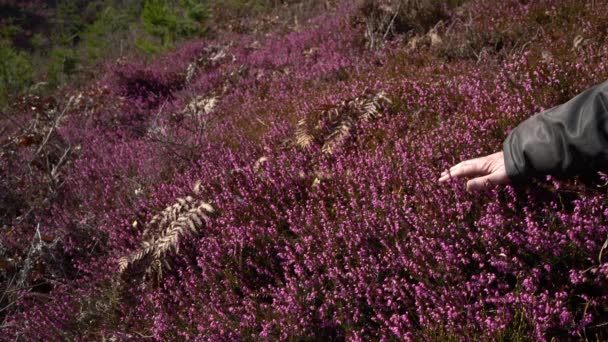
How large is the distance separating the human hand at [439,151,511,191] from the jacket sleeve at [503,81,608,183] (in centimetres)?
10

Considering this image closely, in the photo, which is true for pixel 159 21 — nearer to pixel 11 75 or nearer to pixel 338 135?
pixel 11 75

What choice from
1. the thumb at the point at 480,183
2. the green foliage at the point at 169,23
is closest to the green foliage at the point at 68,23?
the green foliage at the point at 169,23

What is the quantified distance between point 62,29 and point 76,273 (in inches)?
681

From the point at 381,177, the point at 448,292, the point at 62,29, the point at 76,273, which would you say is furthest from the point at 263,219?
the point at 62,29

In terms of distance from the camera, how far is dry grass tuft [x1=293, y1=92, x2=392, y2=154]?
3.46m

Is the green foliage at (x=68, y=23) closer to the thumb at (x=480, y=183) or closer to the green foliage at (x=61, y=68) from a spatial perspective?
the green foliage at (x=61, y=68)

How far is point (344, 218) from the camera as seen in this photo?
2615 mm

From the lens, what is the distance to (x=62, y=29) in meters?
17.2

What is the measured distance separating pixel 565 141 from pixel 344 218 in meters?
1.26

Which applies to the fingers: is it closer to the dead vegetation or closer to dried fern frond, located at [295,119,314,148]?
dried fern frond, located at [295,119,314,148]

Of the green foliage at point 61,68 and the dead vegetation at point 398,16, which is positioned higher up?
the dead vegetation at point 398,16

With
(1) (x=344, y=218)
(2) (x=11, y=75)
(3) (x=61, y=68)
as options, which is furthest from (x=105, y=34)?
(1) (x=344, y=218)

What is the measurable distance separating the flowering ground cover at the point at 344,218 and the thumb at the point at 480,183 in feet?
0.21

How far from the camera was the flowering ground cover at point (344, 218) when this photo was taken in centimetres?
196
